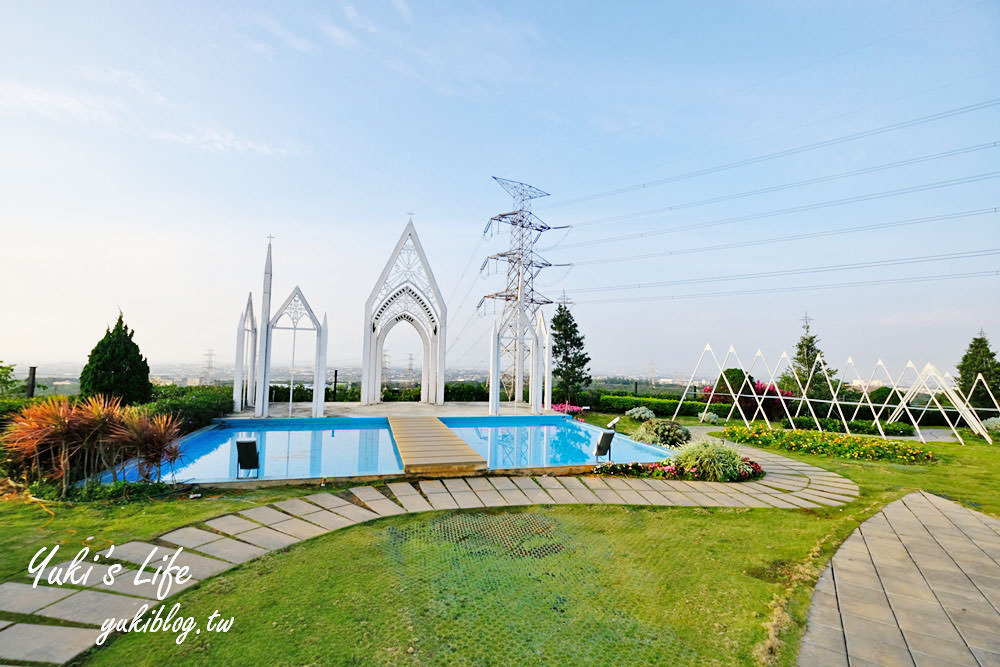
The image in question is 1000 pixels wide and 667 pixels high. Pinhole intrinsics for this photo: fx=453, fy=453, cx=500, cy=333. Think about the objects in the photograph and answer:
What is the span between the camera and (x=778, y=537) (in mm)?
4688

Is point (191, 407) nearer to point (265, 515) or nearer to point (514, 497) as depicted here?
point (265, 515)

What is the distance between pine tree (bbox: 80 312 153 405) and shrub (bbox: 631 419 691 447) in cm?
1153

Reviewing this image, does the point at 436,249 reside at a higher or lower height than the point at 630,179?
lower

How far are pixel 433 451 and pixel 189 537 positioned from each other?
164 inches

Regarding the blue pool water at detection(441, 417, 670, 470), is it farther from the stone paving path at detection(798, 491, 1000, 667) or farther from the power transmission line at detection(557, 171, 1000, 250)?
the power transmission line at detection(557, 171, 1000, 250)

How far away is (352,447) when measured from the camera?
32.1 ft

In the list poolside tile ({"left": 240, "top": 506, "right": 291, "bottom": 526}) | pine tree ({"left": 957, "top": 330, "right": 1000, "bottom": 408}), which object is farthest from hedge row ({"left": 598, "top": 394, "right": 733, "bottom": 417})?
poolside tile ({"left": 240, "top": 506, "right": 291, "bottom": 526})

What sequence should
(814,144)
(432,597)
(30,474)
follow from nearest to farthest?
(432,597), (30,474), (814,144)

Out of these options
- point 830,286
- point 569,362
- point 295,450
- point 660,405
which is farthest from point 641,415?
point 295,450

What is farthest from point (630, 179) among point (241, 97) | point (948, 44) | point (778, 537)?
point (778, 537)

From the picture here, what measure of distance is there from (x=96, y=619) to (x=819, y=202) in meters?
19.1

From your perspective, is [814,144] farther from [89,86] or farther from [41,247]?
[41,247]

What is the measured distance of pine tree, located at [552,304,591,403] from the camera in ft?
61.9

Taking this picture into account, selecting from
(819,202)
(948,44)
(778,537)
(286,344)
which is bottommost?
(778,537)
